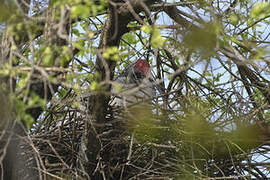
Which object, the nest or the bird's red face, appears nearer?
the nest

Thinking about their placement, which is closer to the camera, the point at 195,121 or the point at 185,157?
the point at 195,121

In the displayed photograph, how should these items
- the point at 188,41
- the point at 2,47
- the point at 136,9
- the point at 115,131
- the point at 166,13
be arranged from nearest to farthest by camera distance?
the point at 188,41 → the point at 2,47 → the point at 136,9 → the point at 115,131 → the point at 166,13

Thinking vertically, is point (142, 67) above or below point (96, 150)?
above

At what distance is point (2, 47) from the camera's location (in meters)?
1.92

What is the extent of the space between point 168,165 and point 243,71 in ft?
2.96

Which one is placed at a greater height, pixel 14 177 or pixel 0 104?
pixel 0 104

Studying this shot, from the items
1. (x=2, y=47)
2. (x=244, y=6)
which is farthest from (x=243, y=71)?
(x=2, y=47)

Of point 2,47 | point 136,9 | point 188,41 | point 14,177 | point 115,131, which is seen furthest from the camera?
point 115,131

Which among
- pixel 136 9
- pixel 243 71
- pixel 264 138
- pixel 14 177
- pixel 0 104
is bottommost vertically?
pixel 14 177

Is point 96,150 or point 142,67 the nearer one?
point 96,150

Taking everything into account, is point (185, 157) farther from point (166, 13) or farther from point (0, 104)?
point (0, 104)

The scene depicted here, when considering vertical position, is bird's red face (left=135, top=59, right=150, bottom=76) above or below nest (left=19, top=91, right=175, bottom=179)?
above

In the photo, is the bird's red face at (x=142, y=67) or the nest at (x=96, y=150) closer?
the nest at (x=96, y=150)

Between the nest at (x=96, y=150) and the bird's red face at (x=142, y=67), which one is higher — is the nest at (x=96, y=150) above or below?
below
